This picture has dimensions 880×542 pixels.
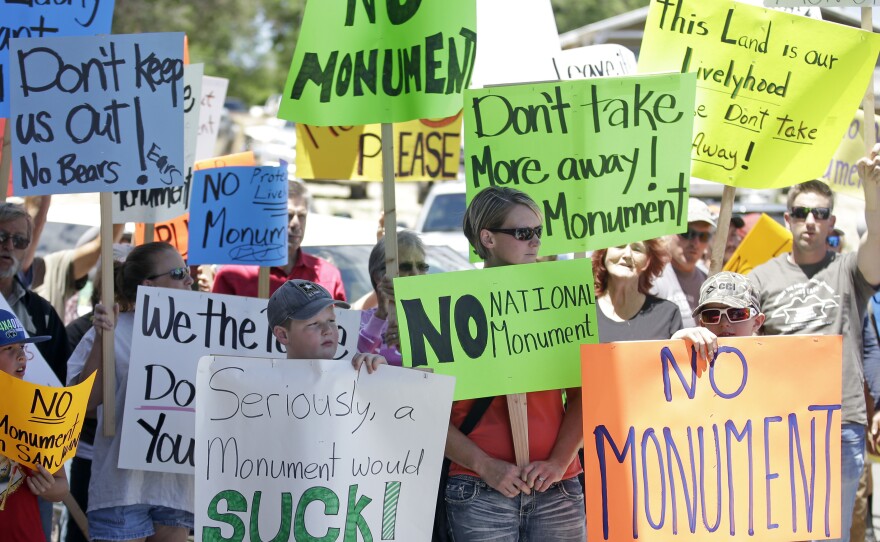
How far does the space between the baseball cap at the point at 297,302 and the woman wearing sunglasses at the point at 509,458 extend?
57 cm

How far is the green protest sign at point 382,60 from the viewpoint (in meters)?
4.59

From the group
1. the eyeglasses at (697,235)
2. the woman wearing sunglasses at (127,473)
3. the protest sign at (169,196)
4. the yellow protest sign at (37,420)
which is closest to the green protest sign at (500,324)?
the yellow protest sign at (37,420)

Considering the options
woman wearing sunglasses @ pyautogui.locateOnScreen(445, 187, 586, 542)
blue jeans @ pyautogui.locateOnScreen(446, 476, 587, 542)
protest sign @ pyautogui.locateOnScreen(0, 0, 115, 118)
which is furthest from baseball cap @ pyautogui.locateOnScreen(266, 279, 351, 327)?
protest sign @ pyautogui.locateOnScreen(0, 0, 115, 118)

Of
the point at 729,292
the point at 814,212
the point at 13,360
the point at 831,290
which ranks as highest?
the point at 814,212

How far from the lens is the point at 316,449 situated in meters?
3.66

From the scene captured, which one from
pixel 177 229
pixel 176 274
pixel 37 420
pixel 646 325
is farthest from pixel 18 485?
pixel 177 229

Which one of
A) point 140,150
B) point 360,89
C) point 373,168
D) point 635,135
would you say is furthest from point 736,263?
point 140,150

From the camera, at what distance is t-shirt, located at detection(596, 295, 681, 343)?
4.81 m

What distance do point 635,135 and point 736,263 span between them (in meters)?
2.88

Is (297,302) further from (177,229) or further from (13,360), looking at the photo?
(177,229)

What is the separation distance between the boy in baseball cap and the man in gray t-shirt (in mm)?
2254

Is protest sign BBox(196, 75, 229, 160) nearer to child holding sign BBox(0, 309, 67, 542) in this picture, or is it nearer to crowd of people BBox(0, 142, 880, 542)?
crowd of people BBox(0, 142, 880, 542)

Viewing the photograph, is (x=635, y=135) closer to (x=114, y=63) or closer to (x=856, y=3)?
(x=856, y=3)

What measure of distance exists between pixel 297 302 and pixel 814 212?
281cm
